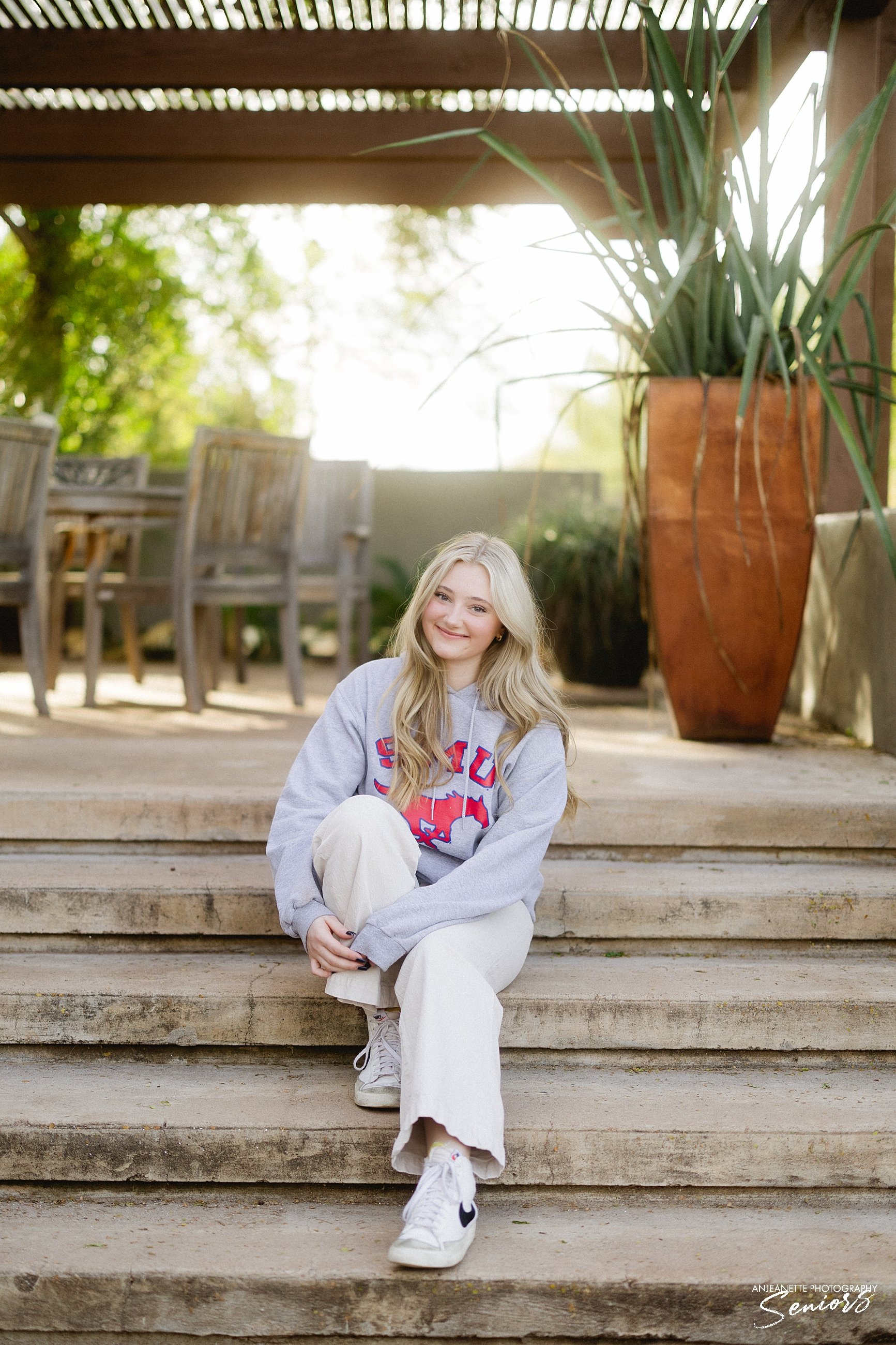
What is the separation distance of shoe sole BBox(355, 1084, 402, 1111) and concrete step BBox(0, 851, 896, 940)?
398 millimetres

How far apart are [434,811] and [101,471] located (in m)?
3.34

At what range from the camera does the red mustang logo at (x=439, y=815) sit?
5.24ft

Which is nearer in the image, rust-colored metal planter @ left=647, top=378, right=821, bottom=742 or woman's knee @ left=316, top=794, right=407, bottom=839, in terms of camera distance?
woman's knee @ left=316, top=794, right=407, bottom=839

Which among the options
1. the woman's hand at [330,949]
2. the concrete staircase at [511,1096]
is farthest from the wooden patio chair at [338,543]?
the woman's hand at [330,949]

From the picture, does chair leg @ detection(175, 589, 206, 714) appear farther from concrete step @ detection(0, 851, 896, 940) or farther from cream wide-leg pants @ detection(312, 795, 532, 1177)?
cream wide-leg pants @ detection(312, 795, 532, 1177)

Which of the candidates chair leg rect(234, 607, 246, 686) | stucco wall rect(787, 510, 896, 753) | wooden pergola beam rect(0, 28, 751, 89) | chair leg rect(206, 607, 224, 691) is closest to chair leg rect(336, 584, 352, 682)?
chair leg rect(206, 607, 224, 691)

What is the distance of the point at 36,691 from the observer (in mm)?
3143

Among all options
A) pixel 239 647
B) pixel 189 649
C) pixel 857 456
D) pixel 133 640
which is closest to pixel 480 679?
pixel 857 456

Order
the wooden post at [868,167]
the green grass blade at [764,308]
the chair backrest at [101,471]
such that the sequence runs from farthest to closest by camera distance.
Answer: the chair backrest at [101,471] → the wooden post at [868,167] → the green grass blade at [764,308]

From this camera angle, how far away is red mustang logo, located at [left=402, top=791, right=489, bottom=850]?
5.24ft

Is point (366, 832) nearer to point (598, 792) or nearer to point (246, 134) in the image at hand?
point (598, 792)

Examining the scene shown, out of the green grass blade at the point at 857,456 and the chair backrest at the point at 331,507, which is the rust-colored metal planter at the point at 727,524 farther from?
the chair backrest at the point at 331,507

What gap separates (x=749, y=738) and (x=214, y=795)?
140cm

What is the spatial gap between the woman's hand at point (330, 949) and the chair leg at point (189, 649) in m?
1.89
